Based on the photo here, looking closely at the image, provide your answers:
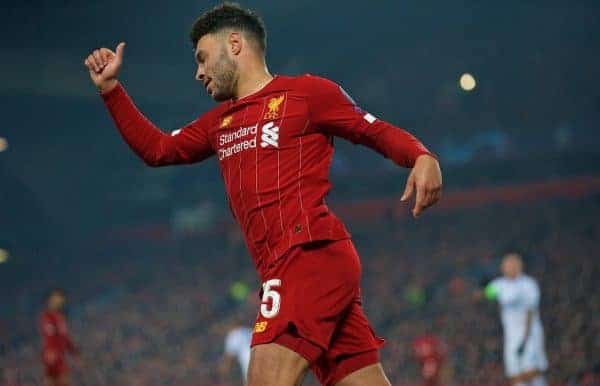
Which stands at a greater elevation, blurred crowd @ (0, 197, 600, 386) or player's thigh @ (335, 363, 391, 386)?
player's thigh @ (335, 363, 391, 386)

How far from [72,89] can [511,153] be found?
30.1 feet

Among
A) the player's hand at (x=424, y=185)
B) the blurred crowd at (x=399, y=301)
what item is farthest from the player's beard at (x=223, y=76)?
the blurred crowd at (x=399, y=301)

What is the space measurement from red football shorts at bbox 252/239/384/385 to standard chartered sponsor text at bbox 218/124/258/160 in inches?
14.5

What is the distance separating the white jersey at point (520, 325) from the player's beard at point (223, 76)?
549cm

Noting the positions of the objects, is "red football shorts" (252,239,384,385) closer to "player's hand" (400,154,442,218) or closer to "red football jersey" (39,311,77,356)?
"player's hand" (400,154,442,218)

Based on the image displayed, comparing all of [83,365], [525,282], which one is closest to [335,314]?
[525,282]

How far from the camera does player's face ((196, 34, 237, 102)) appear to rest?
3.10 meters

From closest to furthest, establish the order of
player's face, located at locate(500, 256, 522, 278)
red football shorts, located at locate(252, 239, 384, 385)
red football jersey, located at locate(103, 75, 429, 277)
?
1. red football shorts, located at locate(252, 239, 384, 385)
2. red football jersey, located at locate(103, 75, 429, 277)
3. player's face, located at locate(500, 256, 522, 278)

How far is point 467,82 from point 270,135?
18475 millimetres

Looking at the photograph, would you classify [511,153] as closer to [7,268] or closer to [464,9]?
[464,9]

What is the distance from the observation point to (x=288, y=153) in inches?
118

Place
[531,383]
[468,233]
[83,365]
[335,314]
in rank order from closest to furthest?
1. [335,314]
2. [531,383]
3. [83,365]
4. [468,233]

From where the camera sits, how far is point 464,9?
2166 centimetres

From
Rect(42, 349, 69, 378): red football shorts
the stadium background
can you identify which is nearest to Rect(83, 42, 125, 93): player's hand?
Rect(42, 349, 69, 378): red football shorts
